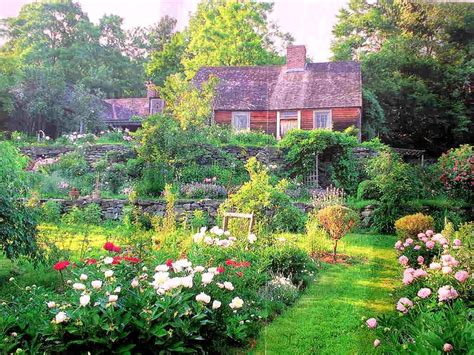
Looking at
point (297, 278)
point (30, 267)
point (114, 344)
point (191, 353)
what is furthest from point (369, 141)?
point (30, 267)

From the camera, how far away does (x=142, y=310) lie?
2.22 meters

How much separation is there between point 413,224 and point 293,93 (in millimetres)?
1339

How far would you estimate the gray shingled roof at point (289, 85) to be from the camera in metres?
3.25

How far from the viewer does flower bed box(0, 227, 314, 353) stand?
6.91ft

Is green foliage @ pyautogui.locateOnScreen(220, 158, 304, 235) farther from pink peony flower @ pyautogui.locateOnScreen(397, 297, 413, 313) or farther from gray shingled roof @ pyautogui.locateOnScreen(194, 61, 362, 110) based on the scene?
pink peony flower @ pyautogui.locateOnScreen(397, 297, 413, 313)

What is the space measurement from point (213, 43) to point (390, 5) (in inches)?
46.0

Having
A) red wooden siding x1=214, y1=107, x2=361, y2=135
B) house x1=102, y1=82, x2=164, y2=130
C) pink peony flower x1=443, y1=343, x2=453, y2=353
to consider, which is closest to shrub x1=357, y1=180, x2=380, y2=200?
red wooden siding x1=214, y1=107, x2=361, y2=135

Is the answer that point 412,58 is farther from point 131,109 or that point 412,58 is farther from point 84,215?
point 84,215

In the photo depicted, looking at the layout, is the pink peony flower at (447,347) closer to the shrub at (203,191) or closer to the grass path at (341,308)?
the grass path at (341,308)

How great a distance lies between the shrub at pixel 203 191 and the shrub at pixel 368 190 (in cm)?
127

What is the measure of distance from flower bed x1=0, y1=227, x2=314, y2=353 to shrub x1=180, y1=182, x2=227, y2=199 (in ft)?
3.27

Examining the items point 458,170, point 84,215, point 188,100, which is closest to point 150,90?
point 188,100

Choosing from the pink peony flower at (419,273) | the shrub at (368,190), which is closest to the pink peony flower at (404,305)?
the pink peony flower at (419,273)

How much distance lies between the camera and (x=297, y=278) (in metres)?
3.77
